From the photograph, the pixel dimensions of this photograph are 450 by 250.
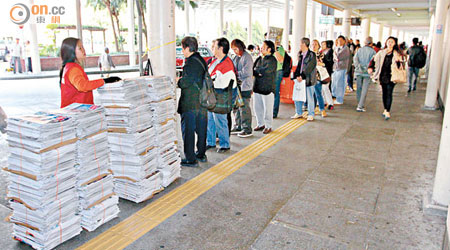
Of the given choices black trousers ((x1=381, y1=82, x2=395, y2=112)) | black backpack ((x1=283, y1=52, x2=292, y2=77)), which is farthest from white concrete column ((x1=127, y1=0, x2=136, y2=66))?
black trousers ((x1=381, y1=82, x2=395, y2=112))

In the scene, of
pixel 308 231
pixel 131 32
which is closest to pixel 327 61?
pixel 308 231

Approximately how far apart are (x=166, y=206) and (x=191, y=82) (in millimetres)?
1620

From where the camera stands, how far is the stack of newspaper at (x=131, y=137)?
3559 millimetres

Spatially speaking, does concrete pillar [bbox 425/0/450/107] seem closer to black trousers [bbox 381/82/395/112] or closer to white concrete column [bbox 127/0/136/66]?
black trousers [bbox 381/82/395/112]

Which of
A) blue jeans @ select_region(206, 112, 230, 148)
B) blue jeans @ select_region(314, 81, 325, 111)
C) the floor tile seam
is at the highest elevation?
blue jeans @ select_region(314, 81, 325, 111)

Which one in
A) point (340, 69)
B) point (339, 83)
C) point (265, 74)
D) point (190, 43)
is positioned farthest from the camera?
point (339, 83)

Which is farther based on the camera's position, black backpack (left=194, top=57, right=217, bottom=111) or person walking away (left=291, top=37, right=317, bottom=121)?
person walking away (left=291, top=37, right=317, bottom=121)

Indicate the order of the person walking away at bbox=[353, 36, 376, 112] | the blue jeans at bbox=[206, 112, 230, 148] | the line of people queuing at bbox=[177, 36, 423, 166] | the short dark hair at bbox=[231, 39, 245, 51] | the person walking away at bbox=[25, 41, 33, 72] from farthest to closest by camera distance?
the person walking away at bbox=[25, 41, 33, 72] → the person walking away at bbox=[353, 36, 376, 112] → the short dark hair at bbox=[231, 39, 245, 51] → the blue jeans at bbox=[206, 112, 230, 148] → the line of people queuing at bbox=[177, 36, 423, 166]

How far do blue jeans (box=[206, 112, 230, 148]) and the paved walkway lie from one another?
24 cm

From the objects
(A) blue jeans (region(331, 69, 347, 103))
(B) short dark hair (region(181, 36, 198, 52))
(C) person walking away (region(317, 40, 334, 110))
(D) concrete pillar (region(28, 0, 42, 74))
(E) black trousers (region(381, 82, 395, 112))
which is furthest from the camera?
(D) concrete pillar (region(28, 0, 42, 74))

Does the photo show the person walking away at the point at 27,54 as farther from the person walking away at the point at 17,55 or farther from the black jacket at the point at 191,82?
the black jacket at the point at 191,82

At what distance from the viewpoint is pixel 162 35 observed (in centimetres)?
459

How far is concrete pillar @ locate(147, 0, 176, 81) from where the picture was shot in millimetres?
4520

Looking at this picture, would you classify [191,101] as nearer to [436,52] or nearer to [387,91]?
[387,91]
